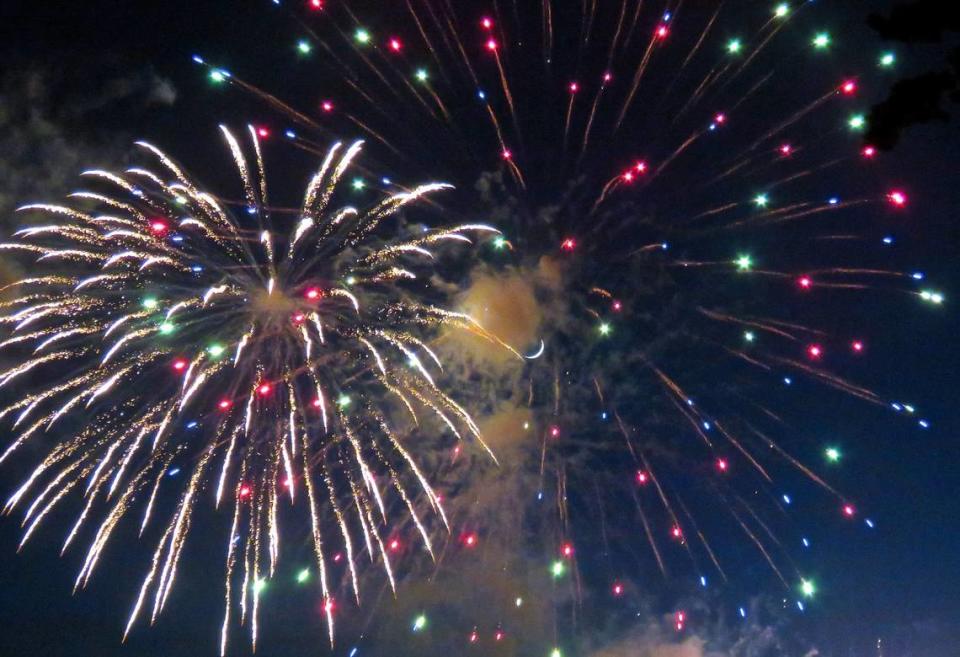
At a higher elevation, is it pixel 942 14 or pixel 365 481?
pixel 365 481

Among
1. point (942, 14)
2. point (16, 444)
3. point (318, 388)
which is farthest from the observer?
point (318, 388)

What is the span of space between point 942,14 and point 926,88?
73 cm

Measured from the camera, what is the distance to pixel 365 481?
768 inches

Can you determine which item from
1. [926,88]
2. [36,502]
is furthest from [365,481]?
[926,88]

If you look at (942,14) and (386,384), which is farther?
(386,384)

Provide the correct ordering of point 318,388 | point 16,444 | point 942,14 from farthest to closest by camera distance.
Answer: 1. point 318,388
2. point 16,444
3. point 942,14

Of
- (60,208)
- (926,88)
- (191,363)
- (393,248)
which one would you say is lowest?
(926,88)

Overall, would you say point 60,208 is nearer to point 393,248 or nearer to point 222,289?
point 222,289

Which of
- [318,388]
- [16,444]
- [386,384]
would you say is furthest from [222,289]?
[16,444]

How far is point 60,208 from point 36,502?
6973mm

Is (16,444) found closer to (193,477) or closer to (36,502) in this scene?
(36,502)

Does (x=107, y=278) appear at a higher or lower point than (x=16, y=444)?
higher

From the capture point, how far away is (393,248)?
1961 centimetres

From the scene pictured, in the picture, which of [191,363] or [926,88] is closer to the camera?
[926,88]
